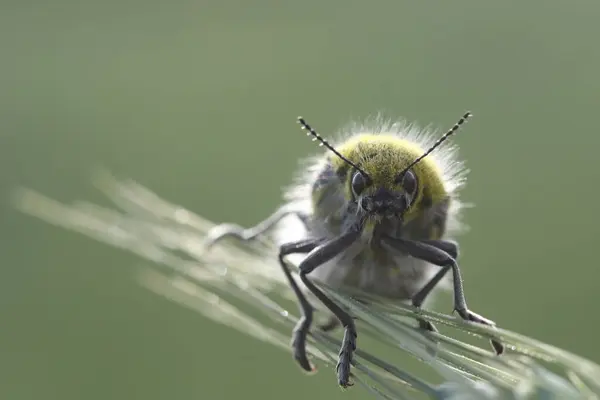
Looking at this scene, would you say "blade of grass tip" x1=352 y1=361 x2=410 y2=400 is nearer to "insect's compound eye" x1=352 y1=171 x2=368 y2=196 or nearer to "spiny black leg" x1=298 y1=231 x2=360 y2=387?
"spiny black leg" x1=298 y1=231 x2=360 y2=387

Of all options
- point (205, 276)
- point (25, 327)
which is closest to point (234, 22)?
point (25, 327)

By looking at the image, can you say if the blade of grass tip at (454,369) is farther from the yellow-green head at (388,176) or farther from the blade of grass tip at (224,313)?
the yellow-green head at (388,176)

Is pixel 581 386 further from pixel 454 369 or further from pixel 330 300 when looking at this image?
pixel 330 300

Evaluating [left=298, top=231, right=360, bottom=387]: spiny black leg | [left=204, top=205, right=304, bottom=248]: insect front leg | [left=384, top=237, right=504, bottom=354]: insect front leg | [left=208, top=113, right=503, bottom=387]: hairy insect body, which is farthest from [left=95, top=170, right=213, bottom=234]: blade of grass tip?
[left=384, top=237, right=504, bottom=354]: insect front leg

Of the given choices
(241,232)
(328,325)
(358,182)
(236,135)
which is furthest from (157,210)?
(236,135)

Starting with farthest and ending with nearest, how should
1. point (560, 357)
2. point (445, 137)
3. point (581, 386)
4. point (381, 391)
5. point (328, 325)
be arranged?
point (328, 325)
point (445, 137)
point (381, 391)
point (560, 357)
point (581, 386)

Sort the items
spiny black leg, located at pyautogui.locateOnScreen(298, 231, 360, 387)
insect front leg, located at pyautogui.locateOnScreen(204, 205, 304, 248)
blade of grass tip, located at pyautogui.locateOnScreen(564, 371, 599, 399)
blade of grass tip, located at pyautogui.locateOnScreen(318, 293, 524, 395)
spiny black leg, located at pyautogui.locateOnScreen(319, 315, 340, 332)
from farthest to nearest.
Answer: insect front leg, located at pyautogui.locateOnScreen(204, 205, 304, 248)
spiny black leg, located at pyautogui.locateOnScreen(319, 315, 340, 332)
spiny black leg, located at pyautogui.locateOnScreen(298, 231, 360, 387)
blade of grass tip, located at pyautogui.locateOnScreen(318, 293, 524, 395)
blade of grass tip, located at pyautogui.locateOnScreen(564, 371, 599, 399)
